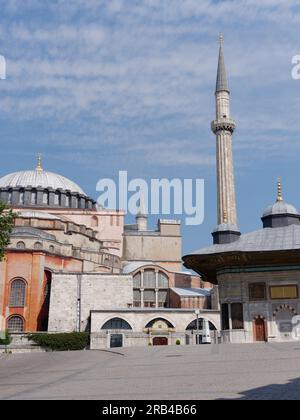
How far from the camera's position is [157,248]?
5359 centimetres

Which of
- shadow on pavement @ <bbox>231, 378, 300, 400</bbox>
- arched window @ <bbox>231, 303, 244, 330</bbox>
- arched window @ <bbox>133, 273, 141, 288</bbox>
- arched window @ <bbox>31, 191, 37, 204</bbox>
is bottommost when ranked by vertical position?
shadow on pavement @ <bbox>231, 378, 300, 400</bbox>

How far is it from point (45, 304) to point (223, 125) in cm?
1973

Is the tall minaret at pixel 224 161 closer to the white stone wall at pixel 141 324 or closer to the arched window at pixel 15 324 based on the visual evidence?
the white stone wall at pixel 141 324

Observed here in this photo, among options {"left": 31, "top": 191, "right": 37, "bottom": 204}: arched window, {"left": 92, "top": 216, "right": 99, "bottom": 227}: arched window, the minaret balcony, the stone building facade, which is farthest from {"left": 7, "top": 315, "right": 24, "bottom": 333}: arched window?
the minaret balcony

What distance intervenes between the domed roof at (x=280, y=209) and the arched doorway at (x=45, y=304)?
17252 mm

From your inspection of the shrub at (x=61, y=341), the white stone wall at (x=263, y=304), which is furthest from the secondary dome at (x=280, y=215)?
the shrub at (x=61, y=341)

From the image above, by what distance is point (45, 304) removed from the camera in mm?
38125

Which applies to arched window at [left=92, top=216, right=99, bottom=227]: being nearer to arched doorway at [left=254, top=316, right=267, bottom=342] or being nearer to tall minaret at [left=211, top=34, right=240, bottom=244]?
tall minaret at [left=211, top=34, right=240, bottom=244]

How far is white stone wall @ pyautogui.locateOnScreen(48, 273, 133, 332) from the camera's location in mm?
37094

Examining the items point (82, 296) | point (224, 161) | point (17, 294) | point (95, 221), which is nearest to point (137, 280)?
point (82, 296)

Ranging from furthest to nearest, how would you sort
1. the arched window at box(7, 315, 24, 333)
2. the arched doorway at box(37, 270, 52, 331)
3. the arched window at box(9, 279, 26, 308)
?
the arched doorway at box(37, 270, 52, 331)
the arched window at box(9, 279, 26, 308)
the arched window at box(7, 315, 24, 333)

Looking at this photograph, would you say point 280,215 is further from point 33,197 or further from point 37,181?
point 37,181

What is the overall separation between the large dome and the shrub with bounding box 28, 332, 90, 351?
2173cm

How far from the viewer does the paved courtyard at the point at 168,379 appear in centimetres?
855
